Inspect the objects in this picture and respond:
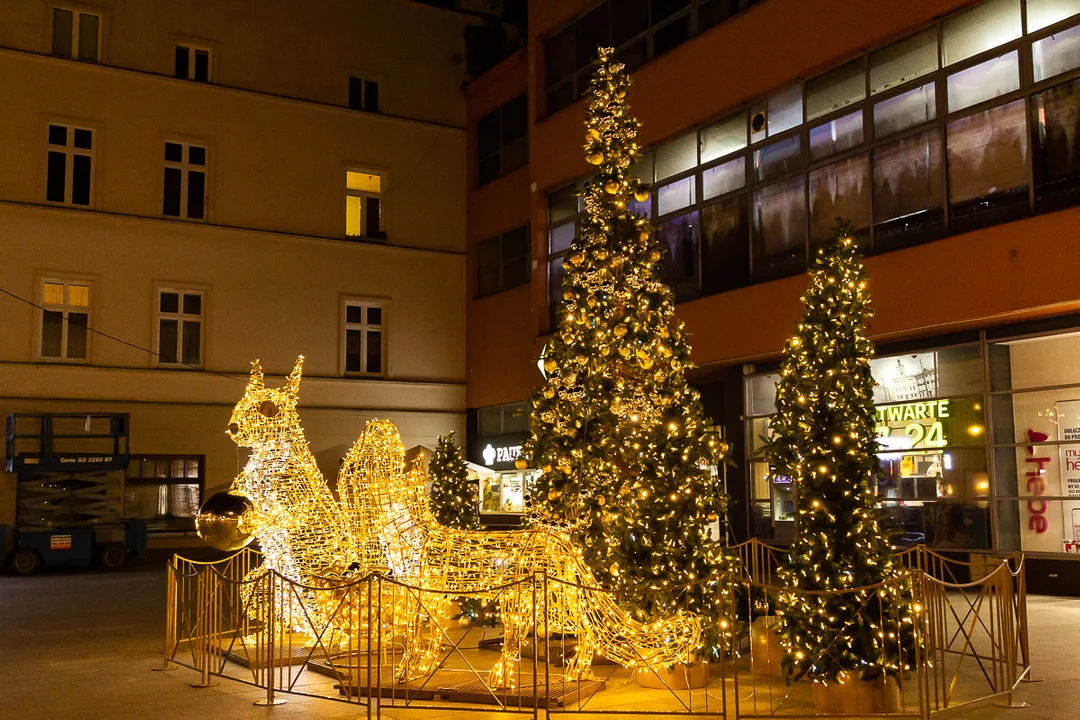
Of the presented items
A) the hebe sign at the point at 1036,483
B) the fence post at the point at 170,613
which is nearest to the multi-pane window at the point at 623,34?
Answer: the hebe sign at the point at 1036,483

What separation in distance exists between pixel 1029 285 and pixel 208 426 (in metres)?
20.2

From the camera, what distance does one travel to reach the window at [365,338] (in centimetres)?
3086

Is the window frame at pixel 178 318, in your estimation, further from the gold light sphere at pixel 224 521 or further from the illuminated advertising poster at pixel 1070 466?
the illuminated advertising poster at pixel 1070 466

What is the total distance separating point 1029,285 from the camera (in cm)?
1576

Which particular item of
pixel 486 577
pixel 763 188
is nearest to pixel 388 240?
→ pixel 763 188

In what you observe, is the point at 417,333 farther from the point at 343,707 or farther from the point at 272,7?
the point at 343,707

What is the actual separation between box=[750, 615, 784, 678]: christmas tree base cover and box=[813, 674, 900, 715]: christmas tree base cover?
1302mm

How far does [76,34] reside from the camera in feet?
89.6

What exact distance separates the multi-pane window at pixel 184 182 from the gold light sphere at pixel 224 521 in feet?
60.8

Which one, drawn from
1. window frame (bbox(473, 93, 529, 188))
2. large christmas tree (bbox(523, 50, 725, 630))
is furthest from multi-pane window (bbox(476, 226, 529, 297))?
large christmas tree (bbox(523, 50, 725, 630))

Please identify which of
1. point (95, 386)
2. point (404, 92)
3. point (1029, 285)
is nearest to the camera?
point (1029, 285)

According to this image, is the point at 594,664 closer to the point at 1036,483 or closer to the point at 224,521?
the point at 224,521

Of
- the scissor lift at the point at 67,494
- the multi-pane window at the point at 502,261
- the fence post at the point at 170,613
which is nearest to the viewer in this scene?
the fence post at the point at 170,613

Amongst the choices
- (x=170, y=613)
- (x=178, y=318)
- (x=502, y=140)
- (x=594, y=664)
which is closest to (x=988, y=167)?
(x=594, y=664)
